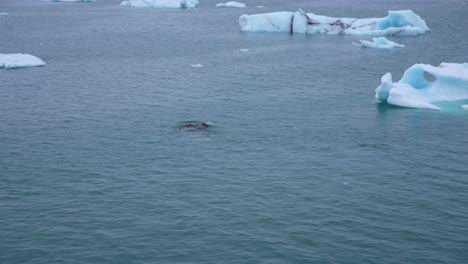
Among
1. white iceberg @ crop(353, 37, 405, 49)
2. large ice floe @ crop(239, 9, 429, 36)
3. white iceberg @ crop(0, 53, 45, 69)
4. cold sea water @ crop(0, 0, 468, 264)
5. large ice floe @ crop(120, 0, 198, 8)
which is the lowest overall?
cold sea water @ crop(0, 0, 468, 264)

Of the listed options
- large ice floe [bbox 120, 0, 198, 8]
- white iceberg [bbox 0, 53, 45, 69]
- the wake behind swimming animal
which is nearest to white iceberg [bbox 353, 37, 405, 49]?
the wake behind swimming animal

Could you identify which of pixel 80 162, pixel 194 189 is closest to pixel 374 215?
pixel 194 189

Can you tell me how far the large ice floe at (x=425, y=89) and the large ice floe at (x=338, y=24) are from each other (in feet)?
104

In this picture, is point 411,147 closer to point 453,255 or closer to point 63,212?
point 453,255

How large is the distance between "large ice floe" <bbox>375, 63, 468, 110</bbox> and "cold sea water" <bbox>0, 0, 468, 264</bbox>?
86 cm

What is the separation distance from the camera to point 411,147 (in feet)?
100

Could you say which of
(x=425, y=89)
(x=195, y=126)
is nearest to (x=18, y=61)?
(x=195, y=126)

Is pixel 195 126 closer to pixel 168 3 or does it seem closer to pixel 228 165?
pixel 228 165

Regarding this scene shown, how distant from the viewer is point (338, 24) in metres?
73.1

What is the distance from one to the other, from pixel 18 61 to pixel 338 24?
132 ft

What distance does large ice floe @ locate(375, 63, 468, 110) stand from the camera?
125 ft

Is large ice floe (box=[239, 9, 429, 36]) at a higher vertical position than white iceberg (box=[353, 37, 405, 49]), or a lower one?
higher

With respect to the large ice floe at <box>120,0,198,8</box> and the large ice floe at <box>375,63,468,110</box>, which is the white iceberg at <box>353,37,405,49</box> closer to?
the large ice floe at <box>375,63,468,110</box>

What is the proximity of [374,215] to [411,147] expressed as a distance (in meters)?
9.39
